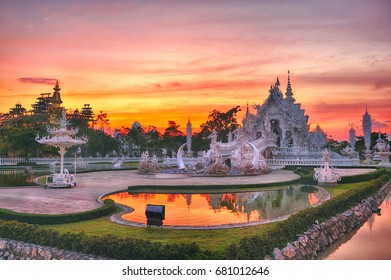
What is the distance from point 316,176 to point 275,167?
9.61m

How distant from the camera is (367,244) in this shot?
10039mm

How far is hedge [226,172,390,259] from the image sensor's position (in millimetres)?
7377

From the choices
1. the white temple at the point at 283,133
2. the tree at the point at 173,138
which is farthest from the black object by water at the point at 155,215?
the tree at the point at 173,138

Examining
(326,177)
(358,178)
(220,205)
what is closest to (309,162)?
(358,178)

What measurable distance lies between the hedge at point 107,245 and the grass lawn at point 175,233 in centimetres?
44

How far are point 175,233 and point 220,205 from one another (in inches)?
165

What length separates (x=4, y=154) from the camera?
32.3 metres

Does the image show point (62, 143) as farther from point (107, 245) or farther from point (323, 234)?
point (323, 234)

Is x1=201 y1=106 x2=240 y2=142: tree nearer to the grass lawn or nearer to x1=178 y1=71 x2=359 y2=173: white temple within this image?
x1=178 y1=71 x2=359 y2=173: white temple

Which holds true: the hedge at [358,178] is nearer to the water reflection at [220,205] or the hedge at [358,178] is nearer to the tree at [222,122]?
the water reflection at [220,205]

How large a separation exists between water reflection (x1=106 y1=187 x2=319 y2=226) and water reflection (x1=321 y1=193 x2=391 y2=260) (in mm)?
1676

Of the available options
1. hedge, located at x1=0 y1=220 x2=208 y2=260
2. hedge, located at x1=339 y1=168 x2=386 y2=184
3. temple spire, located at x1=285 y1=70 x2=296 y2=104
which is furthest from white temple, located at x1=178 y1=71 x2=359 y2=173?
hedge, located at x1=0 y1=220 x2=208 y2=260
